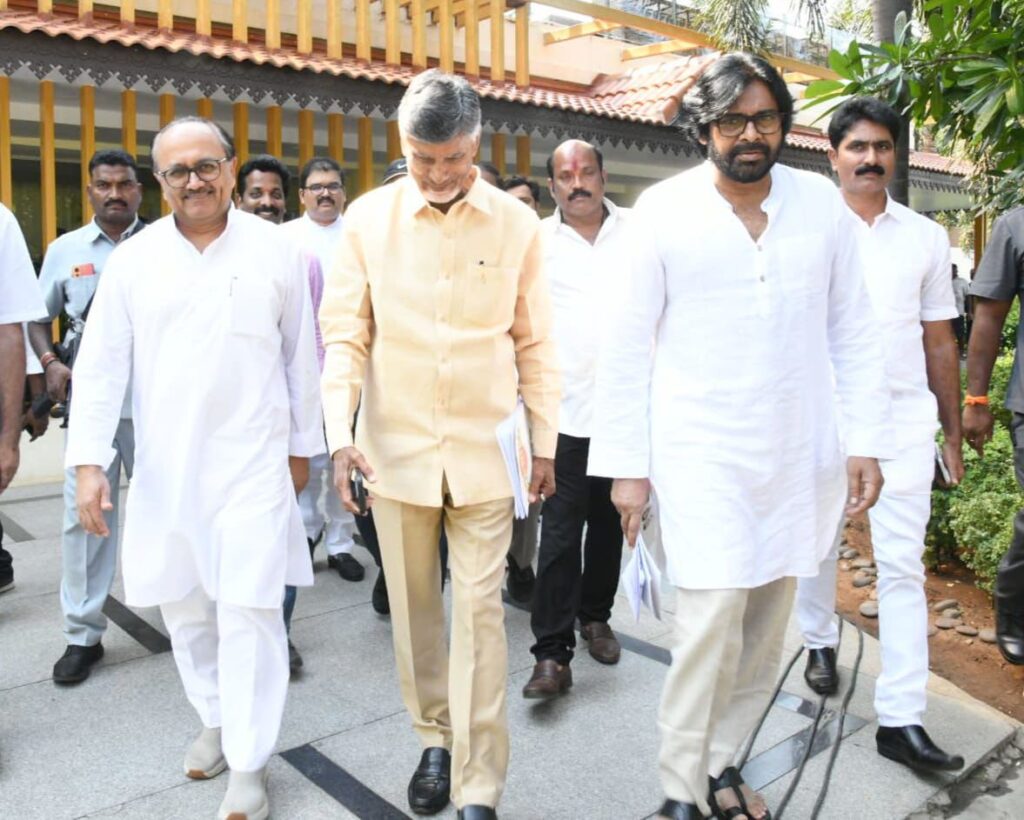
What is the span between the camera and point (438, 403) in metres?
2.92

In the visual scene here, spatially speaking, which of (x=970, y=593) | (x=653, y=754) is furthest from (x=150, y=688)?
(x=970, y=593)

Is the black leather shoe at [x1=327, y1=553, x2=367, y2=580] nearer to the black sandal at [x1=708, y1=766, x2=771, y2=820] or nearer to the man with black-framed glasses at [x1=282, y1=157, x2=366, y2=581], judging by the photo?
the man with black-framed glasses at [x1=282, y1=157, x2=366, y2=581]

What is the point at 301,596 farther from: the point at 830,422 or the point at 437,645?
the point at 830,422

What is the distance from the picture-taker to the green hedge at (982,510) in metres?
5.05

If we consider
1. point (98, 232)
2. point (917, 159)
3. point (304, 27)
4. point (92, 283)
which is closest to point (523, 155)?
point (304, 27)

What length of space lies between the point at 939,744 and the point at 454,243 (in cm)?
240

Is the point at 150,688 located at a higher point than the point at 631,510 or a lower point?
lower

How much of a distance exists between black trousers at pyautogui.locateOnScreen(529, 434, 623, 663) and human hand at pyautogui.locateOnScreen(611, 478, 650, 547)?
42.7 inches

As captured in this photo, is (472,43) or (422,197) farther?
(472,43)

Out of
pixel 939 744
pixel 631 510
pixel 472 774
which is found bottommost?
pixel 939 744

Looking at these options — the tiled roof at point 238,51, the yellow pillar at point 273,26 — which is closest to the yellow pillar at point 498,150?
the tiled roof at point 238,51

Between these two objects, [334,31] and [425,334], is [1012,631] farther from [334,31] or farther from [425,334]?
[334,31]

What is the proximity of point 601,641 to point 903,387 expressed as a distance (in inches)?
61.9

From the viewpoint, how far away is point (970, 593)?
5535 mm
